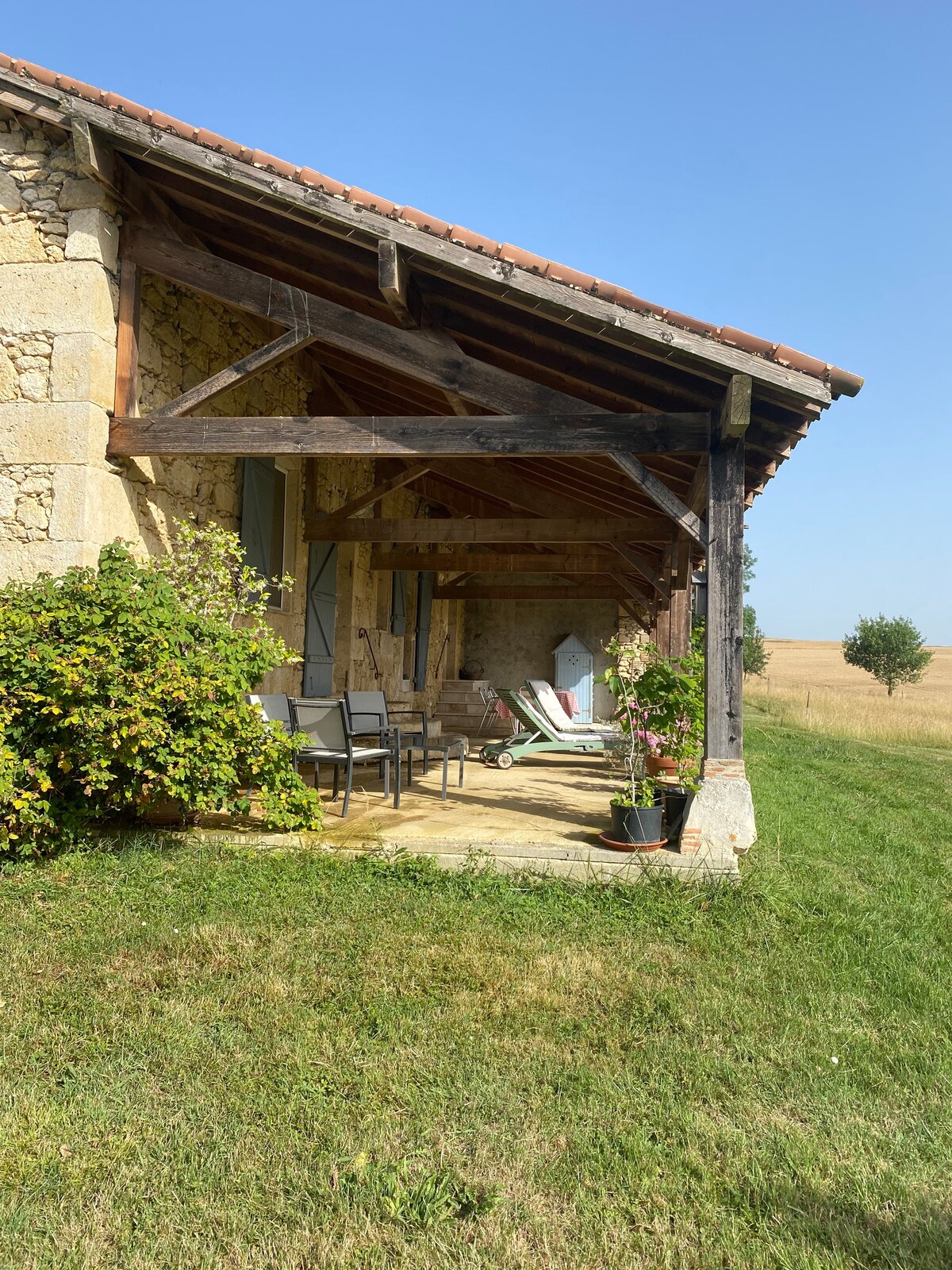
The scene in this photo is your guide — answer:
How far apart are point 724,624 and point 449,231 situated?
2.57m

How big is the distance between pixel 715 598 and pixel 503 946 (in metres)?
2.20

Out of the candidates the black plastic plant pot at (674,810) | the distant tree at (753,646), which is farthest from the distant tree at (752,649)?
the black plastic plant pot at (674,810)

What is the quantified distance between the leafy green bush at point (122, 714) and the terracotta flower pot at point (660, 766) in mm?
3900

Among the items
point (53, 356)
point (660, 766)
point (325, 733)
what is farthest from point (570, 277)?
point (660, 766)

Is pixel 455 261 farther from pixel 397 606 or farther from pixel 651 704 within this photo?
pixel 397 606

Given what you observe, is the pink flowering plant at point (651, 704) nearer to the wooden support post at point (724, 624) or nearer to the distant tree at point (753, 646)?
the wooden support post at point (724, 624)

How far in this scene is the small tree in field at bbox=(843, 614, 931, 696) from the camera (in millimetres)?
32125

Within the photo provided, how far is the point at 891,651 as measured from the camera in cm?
3225

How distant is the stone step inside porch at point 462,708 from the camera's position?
14234 millimetres

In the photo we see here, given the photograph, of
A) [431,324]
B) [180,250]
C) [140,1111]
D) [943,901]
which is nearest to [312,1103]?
[140,1111]

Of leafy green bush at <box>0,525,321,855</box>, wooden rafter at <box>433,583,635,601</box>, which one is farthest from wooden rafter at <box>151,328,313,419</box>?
wooden rafter at <box>433,583,635,601</box>

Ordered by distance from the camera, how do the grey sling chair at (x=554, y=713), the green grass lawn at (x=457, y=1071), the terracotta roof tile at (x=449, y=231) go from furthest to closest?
1. the grey sling chair at (x=554, y=713)
2. the terracotta roof tile at (x=449, y=231)
3. the green grass lawn at (x=457, y=1071)

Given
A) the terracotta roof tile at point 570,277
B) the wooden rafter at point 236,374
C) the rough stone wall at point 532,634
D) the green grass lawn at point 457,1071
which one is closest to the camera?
the green grass lawn at point 457,1071

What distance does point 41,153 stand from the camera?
581 centimetres
